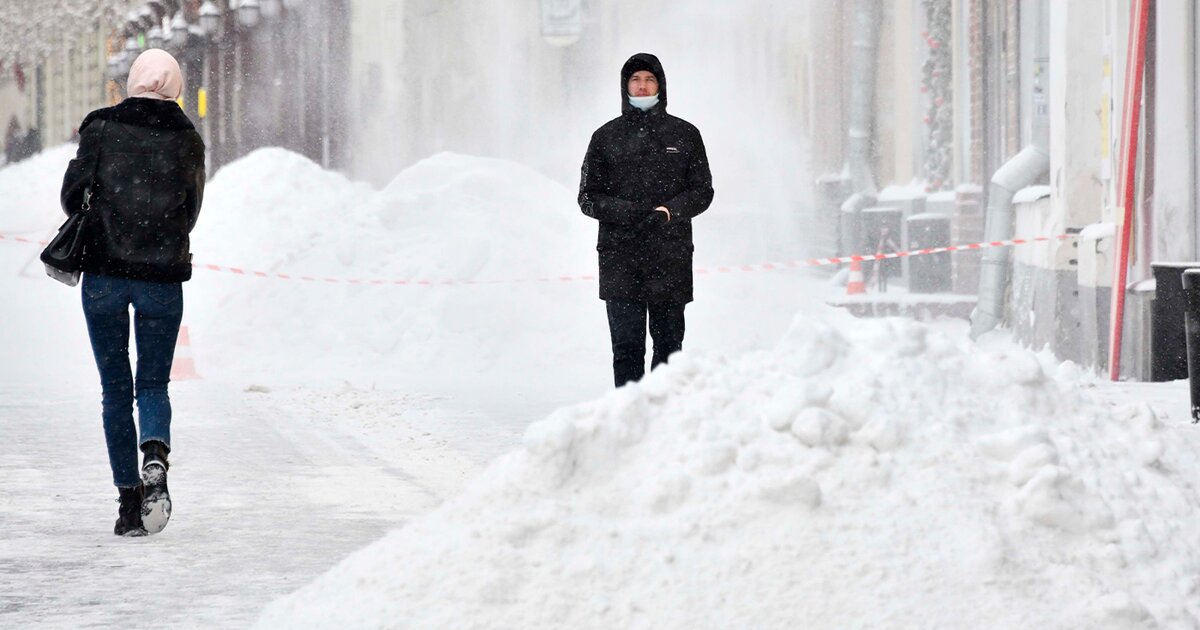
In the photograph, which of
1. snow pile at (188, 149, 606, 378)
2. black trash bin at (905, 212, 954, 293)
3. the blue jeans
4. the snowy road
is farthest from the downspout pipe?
the blue jeans

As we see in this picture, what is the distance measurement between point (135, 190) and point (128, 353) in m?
0.54

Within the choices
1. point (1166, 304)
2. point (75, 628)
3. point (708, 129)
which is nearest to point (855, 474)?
point (75, 628)

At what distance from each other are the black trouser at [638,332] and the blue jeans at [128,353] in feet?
6.51

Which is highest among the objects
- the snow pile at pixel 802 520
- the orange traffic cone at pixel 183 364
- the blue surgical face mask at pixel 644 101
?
the blue surgical face mask at pixel 644 101

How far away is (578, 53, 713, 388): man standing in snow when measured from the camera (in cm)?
817

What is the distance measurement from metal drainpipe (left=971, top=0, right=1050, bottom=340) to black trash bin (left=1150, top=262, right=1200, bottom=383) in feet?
19.9

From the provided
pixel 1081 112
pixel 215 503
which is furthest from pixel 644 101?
pixel 1081 112

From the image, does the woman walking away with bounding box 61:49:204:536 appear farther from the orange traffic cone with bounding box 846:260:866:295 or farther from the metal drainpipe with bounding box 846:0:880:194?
the metal drainpipe with bounding box 846:0:880:194

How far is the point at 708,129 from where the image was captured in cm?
3634

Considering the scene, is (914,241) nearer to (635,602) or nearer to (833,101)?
(833,101)

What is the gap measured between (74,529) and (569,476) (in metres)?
2.53

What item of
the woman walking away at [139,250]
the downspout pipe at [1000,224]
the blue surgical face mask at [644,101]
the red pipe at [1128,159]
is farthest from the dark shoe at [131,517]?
the downspout pipe at [1000,224]

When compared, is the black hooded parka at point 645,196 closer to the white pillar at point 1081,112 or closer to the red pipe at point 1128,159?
the red pipe at point 1128,159

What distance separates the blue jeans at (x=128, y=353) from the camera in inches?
267
